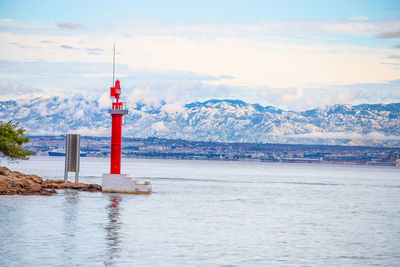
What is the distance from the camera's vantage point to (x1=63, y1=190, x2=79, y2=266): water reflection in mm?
24511

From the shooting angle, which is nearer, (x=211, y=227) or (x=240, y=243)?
(x=240, y=243)

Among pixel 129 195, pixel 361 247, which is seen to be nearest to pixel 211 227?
pixel 361 247

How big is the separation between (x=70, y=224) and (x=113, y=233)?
13.1 feet

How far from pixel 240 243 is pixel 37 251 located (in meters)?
8.84

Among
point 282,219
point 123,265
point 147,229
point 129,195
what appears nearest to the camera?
point 123,265

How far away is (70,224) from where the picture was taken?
33.8 meters

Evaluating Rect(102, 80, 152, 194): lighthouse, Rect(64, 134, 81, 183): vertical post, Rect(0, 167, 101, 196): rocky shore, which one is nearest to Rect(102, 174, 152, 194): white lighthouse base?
Rect(102, 80, 152, 194): lighthouse

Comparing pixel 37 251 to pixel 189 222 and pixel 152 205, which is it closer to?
pixel 189 222

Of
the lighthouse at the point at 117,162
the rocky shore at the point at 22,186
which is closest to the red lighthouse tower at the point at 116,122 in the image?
the lighthouse at the point at 117,162

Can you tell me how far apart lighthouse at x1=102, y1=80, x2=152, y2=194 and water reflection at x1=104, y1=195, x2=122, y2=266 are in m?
2.80

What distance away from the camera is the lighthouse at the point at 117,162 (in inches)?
1890

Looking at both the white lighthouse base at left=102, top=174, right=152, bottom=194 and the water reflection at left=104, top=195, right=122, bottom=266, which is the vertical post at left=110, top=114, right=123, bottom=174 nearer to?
the white lighthouse base at left=102, top=174, right=152, bottom=194

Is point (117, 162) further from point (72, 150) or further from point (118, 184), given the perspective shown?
point (72, 150)

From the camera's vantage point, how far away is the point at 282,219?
134 ft
